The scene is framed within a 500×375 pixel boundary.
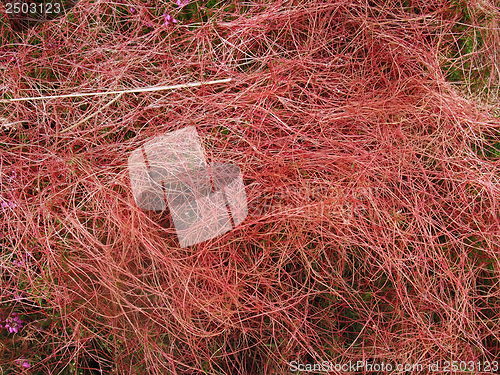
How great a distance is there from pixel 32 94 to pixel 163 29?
89 cm

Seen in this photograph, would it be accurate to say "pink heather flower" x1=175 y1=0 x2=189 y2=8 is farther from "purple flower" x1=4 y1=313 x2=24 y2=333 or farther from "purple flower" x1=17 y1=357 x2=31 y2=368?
"purple flower" x1=17 y1=357 x2=31 y2=368

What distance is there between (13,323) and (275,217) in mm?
1492

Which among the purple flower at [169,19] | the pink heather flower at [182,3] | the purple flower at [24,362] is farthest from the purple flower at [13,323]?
the pink heather flower at [182,3]

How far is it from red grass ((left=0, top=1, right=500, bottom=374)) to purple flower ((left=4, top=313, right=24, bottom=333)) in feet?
0.13

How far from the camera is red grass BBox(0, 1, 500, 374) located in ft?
5.31

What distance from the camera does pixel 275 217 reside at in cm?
163

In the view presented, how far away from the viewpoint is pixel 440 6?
6.31 ft

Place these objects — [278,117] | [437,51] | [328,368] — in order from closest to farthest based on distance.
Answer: [328,368] → [278,117] → [437,51]

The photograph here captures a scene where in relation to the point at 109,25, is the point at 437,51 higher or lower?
lower

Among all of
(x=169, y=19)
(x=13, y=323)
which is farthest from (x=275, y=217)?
(x=13, y=323)

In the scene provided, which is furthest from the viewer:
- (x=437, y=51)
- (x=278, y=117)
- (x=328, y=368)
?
(x=437, y=51)

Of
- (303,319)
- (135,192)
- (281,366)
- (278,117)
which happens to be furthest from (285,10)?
(281,366)

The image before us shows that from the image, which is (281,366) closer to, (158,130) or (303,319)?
(303,319)

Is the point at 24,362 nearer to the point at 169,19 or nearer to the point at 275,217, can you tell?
the point at 275,217
